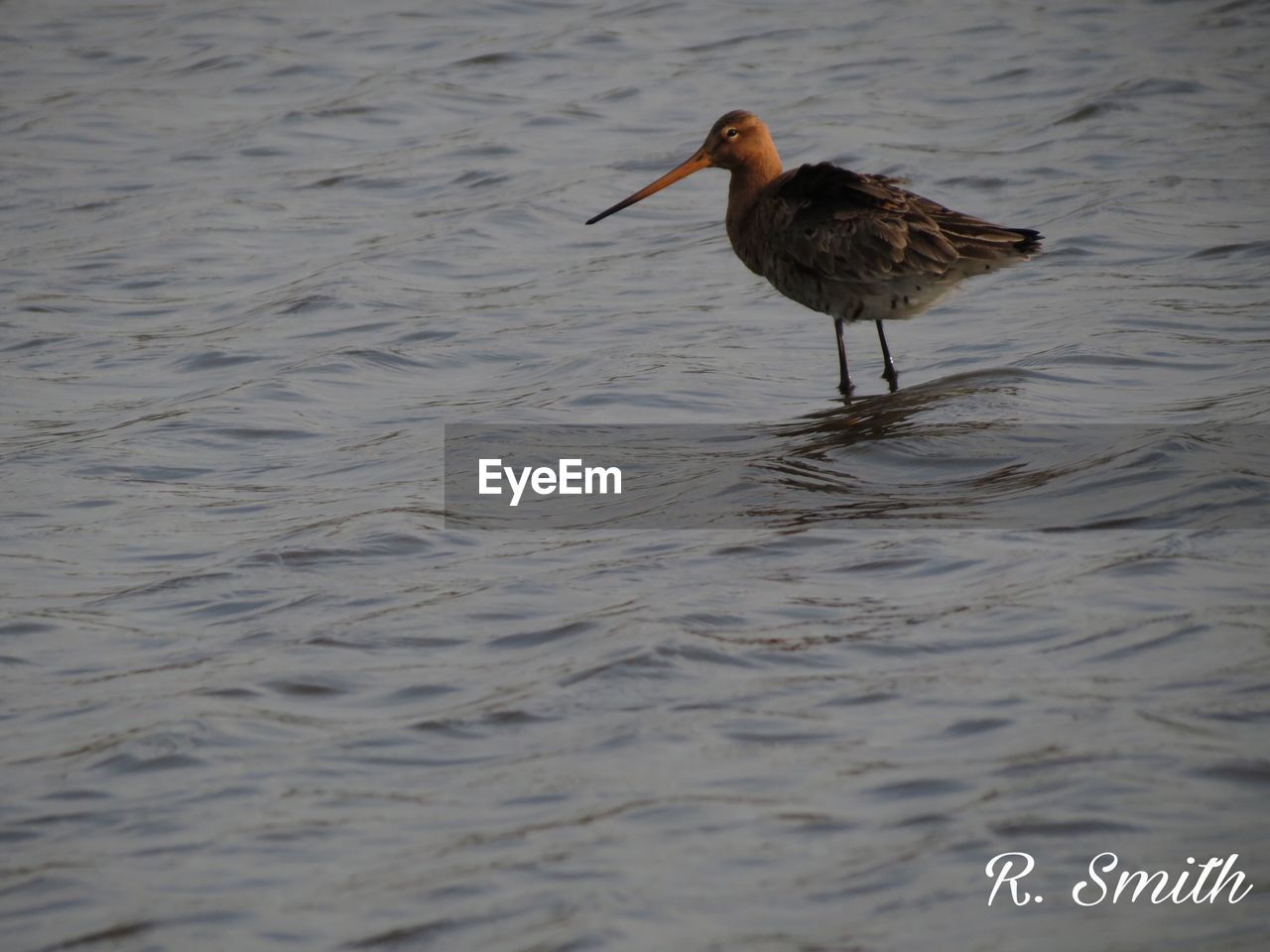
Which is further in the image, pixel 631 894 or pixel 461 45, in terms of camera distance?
pixel 461 45

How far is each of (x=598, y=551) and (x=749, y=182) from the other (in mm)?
3558

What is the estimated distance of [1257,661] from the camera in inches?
193

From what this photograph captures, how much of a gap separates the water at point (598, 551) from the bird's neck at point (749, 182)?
0.73 meters

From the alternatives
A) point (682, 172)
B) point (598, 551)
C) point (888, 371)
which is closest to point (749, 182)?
point (682, 172)

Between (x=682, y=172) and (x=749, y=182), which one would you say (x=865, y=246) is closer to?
(x=749, y=182)

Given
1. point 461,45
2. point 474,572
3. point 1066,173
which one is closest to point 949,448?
point 474,572

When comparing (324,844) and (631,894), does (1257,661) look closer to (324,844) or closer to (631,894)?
(631,894)

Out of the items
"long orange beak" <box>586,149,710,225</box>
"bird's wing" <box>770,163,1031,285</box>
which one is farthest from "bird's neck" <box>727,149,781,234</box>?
"bird's wing" <box>770,163,1031,285</box>

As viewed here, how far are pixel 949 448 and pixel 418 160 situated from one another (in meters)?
7.28

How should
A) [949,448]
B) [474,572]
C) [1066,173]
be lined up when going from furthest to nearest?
[1066,173] < [949,448] < [474,572]

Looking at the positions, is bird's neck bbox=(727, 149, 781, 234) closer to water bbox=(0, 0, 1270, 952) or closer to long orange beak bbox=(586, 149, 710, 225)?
long orange beak bbox=(586, 149, 710, 225)

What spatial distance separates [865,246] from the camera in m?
8.58
